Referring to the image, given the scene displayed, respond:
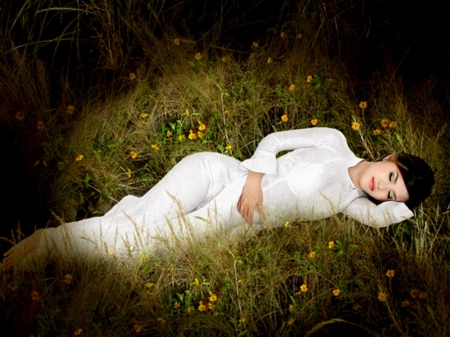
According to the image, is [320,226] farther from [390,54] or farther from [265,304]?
[390,54]

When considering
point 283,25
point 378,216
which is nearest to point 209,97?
point 283,25

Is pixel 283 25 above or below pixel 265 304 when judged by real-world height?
above

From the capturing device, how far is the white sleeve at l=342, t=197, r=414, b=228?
3078mm

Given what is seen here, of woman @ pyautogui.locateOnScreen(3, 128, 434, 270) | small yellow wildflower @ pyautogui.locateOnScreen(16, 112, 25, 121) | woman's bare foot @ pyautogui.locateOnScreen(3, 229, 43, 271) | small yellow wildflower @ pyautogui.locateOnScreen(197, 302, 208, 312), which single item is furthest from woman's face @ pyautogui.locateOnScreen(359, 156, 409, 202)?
small yellow wildflower @ pyautogui.locateOnScreen(16, 112, 25, 121)

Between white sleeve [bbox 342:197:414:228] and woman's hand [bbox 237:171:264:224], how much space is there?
49cm

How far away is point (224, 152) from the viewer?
3.66 m

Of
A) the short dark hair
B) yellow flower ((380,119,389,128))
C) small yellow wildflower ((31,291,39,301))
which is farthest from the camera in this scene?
yellow flower ((380,119,389,128))

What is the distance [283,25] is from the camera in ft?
12.9

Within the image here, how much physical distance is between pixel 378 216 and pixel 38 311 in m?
1.59

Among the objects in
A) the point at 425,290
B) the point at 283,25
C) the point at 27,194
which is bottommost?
the point at 425,290

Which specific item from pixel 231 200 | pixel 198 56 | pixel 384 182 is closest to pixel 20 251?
pixel 231 200

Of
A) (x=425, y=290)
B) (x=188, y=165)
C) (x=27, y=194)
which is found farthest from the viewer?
(x=27, y=194)

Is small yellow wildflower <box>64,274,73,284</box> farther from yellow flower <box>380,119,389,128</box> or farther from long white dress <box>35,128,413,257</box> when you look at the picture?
yellow flower <box>380,119,389,128</box>

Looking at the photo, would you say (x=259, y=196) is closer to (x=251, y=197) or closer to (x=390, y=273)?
(x=251, y=197)
